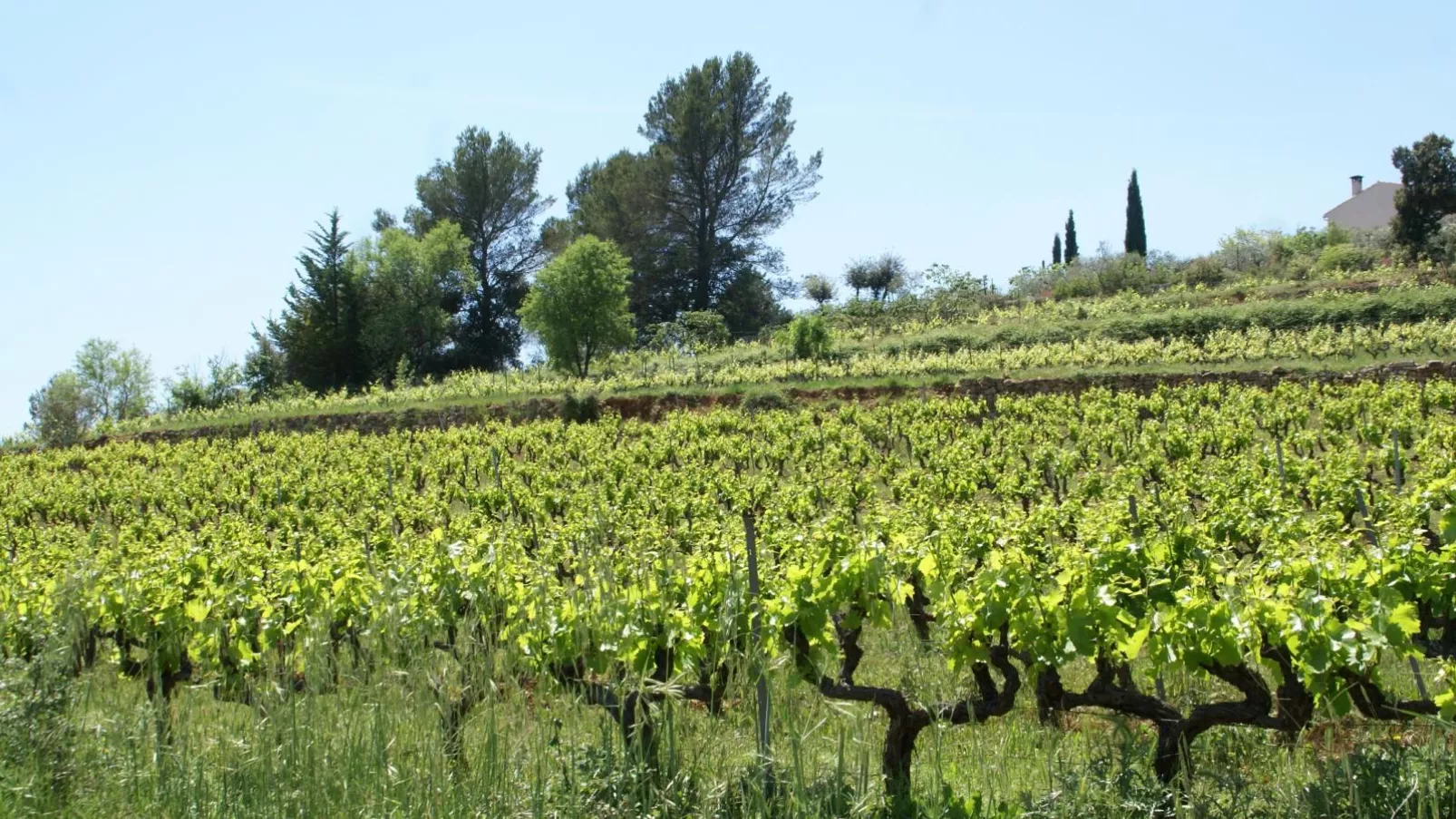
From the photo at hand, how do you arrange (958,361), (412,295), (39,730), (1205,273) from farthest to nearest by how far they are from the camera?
(412,295)
(1205,273)
(958,361)
(39,730)

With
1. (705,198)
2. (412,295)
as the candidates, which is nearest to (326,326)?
(412,295)

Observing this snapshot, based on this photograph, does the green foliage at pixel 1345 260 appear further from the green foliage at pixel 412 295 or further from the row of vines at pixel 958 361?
the green foliage at pixel 412 295

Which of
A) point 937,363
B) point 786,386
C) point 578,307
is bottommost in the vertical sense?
point 786,386

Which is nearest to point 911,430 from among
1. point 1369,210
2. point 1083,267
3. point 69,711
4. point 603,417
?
point 603,417

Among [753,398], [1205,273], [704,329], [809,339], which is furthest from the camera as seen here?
[704,329]

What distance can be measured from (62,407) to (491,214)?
20168 mm

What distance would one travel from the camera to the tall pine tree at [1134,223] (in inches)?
1885

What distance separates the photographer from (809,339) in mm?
28188

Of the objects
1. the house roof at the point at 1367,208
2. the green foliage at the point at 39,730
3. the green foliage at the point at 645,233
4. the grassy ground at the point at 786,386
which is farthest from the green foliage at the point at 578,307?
the house roof at the point at 1367,208

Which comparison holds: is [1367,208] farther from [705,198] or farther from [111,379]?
[111,379]

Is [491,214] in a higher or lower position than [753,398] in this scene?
higher

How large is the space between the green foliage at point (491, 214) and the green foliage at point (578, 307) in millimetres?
15308

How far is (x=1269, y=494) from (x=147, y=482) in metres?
17.9

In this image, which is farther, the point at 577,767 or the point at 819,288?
the point at 819,288
